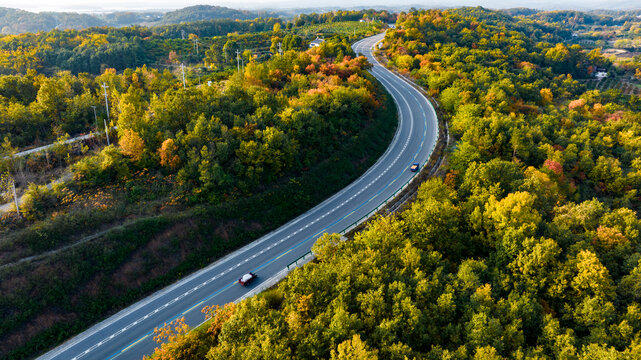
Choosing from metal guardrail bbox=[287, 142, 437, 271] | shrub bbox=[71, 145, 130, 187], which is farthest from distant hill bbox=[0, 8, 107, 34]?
metal guardrail bbox=[287, 142, 437, 271]

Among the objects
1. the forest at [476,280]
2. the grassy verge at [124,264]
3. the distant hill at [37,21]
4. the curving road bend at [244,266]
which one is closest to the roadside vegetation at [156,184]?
the grassy verge at [124,264]

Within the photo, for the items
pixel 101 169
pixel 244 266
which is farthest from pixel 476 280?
pixel 101 169

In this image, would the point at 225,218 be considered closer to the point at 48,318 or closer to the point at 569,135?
the point at 48,318

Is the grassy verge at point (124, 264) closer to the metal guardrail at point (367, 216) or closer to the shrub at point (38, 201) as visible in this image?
the shrub at point (38, 201)

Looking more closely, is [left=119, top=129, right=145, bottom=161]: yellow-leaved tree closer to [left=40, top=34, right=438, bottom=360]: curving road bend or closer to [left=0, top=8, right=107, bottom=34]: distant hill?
[left=40, top=34, right=438, bottom=360]: curving road bend

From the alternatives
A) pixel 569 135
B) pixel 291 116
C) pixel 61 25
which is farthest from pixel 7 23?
pixel 569 135

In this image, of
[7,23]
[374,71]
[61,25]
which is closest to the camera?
[374,71]

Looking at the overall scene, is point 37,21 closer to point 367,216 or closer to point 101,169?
point 101,169
